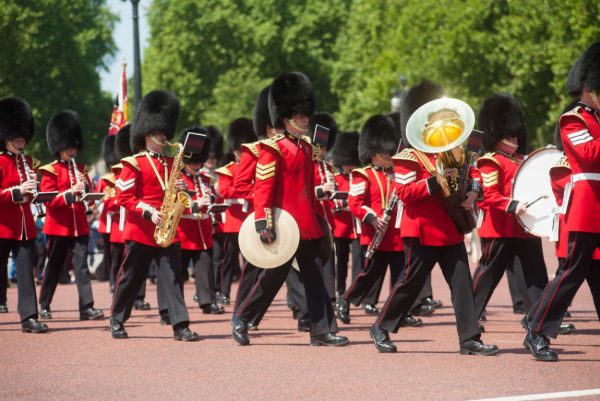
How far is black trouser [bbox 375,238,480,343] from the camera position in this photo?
782 centimetres

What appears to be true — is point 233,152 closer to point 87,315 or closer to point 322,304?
point 87,315

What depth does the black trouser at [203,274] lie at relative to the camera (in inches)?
456

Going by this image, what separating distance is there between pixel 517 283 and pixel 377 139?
178 centimetres

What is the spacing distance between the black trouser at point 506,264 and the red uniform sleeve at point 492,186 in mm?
336

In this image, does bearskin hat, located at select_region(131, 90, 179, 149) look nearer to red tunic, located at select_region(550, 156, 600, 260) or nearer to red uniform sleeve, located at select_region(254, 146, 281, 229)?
red uniform sleeve, located at select_region(254, 146, 281, 229)

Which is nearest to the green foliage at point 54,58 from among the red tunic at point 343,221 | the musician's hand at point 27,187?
the red tunic at point 343,221

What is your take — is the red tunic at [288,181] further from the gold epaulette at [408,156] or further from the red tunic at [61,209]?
the red tunic at [61,209]

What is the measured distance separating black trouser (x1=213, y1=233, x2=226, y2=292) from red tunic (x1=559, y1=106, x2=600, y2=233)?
6.20m

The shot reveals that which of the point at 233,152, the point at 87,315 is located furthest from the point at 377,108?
the point at 87,315

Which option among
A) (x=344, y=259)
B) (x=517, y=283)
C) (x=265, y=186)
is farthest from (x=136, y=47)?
(x=265, y=186)

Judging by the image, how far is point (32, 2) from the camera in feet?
128

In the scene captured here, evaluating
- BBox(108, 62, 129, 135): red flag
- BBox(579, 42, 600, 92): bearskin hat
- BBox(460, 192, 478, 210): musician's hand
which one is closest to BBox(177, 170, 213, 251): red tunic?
BBox(460, 192, 478, 210): musician's hand

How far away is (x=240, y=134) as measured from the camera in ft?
44.4

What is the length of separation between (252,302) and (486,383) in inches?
98.0
